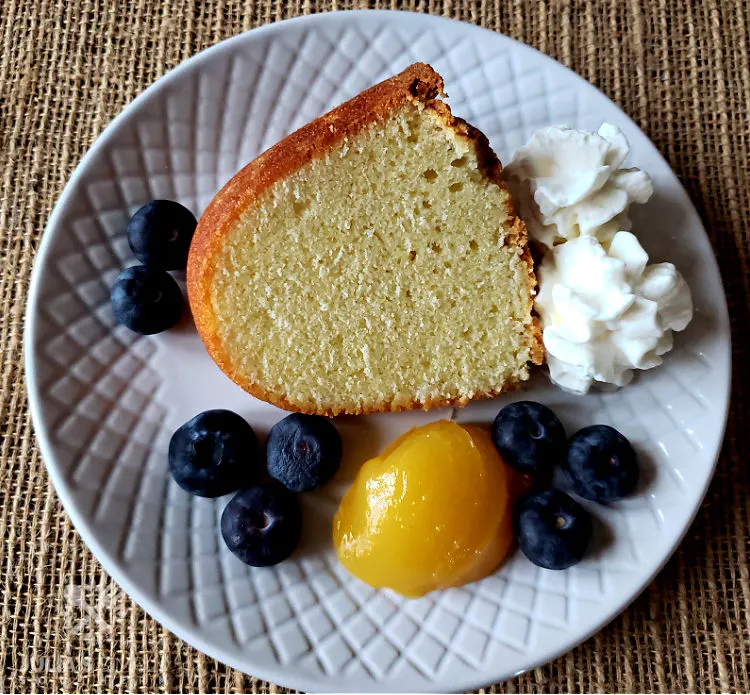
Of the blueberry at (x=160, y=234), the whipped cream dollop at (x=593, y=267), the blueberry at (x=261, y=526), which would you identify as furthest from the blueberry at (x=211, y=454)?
the whipped cream dollop at (x=593, y=267)

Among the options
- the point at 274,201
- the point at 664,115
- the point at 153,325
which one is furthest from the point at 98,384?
the point at 664,115

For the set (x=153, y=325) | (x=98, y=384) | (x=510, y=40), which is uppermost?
(x=510, y=40)

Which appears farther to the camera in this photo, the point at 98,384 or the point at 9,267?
the point at 9,267

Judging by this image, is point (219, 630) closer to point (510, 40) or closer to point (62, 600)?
point (62, 600)

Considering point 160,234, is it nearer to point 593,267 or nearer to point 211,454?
point 211,454

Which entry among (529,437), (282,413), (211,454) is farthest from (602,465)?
(211,454)
